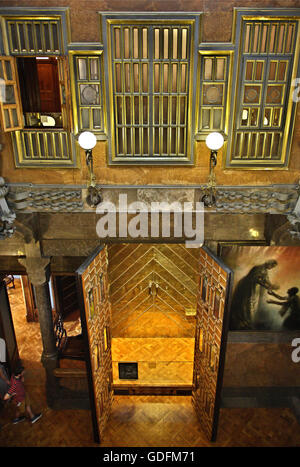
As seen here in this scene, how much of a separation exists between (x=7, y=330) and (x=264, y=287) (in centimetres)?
469

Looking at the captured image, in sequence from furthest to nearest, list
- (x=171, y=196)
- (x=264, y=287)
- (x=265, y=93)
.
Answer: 1. (x=264, y=287)
2. (x=171, y=196)
3. (x=265, y=93)

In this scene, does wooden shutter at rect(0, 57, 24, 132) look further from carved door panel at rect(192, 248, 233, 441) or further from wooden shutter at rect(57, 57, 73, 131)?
carved door panel at rect(192, 248, 233, 441)

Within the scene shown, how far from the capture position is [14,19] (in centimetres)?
403

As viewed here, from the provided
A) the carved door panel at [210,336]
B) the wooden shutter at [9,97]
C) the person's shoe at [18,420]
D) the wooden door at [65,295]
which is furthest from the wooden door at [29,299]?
the wooden shutter at [9,97]

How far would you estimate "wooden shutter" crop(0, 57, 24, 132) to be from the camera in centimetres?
400

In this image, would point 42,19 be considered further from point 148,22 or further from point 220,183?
point 220,183

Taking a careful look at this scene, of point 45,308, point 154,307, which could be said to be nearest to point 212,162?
point 45,308

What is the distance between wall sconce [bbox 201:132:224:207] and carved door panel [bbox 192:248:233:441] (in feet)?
2.36

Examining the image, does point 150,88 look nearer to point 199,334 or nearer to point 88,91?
point 88,91

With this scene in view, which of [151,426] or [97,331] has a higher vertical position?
[97,331]

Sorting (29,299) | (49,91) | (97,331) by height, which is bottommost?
(29,299)

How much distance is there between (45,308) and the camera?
551 cm

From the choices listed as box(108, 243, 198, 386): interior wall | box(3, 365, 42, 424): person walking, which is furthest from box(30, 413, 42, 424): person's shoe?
box(108, 243, 198, 386): interior wall

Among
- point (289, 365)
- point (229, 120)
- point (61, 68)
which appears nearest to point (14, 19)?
point (61, 68)
